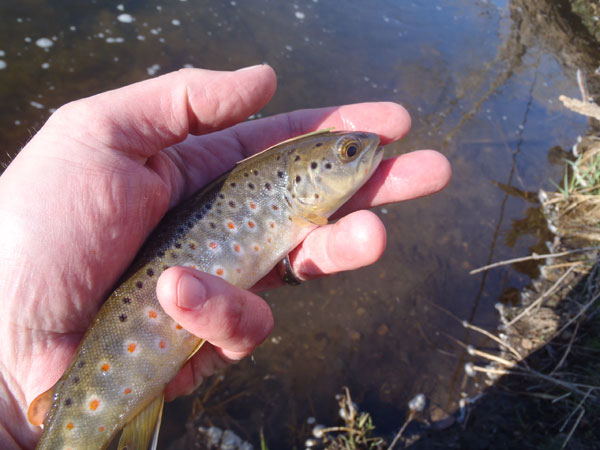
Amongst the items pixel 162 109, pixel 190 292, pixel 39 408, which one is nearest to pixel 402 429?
pixel 190 292

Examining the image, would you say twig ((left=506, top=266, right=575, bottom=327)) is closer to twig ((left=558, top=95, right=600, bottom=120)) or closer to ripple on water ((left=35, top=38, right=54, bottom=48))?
twig ((left=558, top=95, right=600, bottom=120))

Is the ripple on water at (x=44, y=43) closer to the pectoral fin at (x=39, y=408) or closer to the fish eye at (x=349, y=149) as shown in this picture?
the fish eye at (x=349, y=149)

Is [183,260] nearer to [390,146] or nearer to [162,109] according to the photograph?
[162,109]

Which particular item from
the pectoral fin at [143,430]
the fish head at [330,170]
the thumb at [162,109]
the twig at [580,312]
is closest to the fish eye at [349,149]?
the fish head at [330,170]

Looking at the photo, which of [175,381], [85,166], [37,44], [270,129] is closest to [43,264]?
[85,166]

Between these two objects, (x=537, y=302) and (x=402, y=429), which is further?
(x=537, y=302)

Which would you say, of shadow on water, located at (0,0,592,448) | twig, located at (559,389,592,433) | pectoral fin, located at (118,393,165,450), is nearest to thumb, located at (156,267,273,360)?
pectoral fin, located at (118,393,165,450)

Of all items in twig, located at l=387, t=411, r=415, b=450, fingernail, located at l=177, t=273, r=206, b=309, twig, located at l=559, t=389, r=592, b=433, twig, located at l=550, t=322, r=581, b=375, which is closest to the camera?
fingernail, located at l=177, t=273, r=206, b=309
